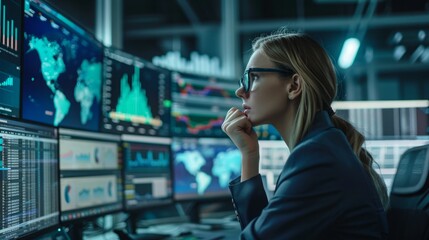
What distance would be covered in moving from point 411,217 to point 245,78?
0.55 m

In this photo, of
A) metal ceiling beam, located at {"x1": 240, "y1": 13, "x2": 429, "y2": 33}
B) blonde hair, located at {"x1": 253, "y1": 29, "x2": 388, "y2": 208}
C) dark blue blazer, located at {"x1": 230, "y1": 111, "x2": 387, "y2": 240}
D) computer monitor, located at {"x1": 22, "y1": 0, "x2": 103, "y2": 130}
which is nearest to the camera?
dark blue blazer, located at {"x1": 230, "y1": 111, "x2": 387, "y2": 240}

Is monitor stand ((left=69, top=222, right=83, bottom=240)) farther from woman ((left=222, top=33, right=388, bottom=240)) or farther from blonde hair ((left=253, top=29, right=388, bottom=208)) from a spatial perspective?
blonde hair ((left=253, top=29, right=388, bottom=208))

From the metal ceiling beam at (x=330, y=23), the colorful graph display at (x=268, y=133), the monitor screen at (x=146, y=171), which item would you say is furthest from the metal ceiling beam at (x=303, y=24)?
the monitor screen at (x=146, y=171)

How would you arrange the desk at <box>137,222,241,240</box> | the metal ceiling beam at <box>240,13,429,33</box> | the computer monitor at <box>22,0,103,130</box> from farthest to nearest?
the metal ceiling beam at <box>240,13,429,33</box> < the desk at <box>137,222,241,240</box> < the computer monitor at <box>22,0,103,130</box>

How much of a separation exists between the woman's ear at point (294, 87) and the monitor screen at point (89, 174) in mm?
801

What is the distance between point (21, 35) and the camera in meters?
1.40

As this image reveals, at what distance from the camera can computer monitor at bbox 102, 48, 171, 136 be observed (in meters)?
2.07

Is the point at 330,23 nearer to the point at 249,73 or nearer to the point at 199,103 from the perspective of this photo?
the point at 199,103

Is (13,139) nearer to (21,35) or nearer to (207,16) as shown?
(21,35)

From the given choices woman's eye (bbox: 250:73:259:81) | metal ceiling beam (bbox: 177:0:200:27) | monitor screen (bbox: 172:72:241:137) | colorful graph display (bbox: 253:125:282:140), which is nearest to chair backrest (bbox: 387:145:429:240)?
woman's eye (bbox: 250:73:259:81)

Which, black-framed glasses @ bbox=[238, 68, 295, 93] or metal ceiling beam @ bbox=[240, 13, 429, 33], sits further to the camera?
metal ceiling beam @ bbox=[240, 13, 429, 33]

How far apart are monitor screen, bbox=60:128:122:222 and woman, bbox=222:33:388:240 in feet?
1.97

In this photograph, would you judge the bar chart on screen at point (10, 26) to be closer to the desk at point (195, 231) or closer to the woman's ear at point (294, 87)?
the woman's ear at point (294, 87)

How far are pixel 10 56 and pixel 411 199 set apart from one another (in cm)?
118
